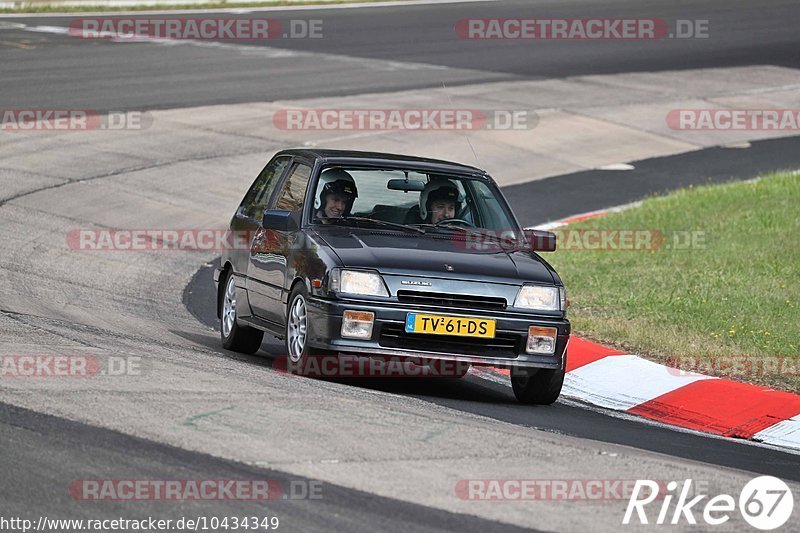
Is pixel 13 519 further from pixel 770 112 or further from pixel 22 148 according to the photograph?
pixel 770 112

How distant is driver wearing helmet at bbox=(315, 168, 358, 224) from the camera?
9.98m

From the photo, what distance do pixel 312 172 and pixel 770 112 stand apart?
17.8 metres

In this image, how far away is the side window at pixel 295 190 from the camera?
10.2 meters

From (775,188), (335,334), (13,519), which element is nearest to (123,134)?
(775,188)

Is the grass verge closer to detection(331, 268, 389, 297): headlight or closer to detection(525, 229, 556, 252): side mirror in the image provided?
detection(525, 229, 556, 252): side mirror

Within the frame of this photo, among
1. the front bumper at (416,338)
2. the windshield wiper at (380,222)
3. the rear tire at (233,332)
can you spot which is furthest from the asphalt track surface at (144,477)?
the rear tire at (233,332)

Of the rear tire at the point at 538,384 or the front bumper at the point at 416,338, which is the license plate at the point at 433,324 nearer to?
the front bumper at the point at 416,338

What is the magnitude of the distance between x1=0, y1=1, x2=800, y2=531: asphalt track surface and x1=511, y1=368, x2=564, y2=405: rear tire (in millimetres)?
118

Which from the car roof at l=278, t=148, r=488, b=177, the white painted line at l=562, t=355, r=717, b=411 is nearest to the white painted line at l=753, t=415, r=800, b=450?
the white painted line at l=562, t=355, r=717, b=411

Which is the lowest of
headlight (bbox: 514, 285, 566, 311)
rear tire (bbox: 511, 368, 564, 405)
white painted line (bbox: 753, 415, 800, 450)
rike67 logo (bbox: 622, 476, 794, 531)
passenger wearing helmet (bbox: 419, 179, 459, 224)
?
white painted line (bbox: 753, 415, 800, 450)

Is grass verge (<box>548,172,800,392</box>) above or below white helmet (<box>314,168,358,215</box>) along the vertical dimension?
below

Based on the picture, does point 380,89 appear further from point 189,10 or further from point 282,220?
point 282,220

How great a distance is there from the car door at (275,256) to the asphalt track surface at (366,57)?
1298cm

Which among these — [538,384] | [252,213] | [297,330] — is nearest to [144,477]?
[297,330]
